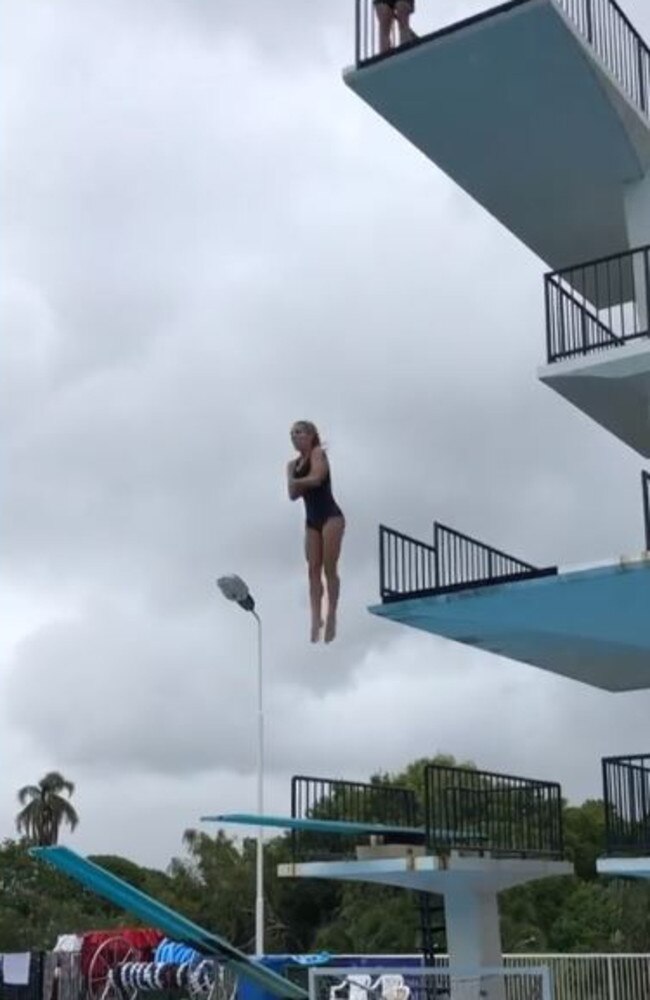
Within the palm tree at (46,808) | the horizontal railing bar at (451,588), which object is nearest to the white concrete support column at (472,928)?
the horizontal railing bar at (451,588)

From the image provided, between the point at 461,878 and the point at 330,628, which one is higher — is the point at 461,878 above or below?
below

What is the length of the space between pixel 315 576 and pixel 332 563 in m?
0.29

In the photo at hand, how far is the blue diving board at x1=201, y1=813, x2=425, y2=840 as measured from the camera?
17.6m

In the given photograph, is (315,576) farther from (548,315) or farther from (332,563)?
(548,315)

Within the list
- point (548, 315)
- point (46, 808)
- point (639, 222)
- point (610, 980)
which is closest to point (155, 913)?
point (548, 315)

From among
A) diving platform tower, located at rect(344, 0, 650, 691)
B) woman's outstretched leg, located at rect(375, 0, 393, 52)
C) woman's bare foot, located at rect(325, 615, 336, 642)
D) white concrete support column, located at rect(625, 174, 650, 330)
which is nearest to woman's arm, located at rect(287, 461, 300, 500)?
woman's bare foot, located at rect(325, 615, 336, 642)

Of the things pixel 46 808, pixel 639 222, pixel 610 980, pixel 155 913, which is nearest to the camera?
pixel 155 913

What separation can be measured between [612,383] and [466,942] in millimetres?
7459

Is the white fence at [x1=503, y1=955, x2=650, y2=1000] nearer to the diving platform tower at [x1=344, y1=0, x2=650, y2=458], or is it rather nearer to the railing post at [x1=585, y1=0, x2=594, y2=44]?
the diving platform tower at [x1=344, y1=0, x2=650, y2=458]

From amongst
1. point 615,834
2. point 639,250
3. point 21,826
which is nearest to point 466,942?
point 615,834

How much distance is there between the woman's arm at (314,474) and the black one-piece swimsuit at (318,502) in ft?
0.15

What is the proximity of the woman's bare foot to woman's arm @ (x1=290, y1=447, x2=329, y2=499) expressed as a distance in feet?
3.73

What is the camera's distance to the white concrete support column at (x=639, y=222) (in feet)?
59.2

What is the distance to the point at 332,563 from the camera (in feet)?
37.9
